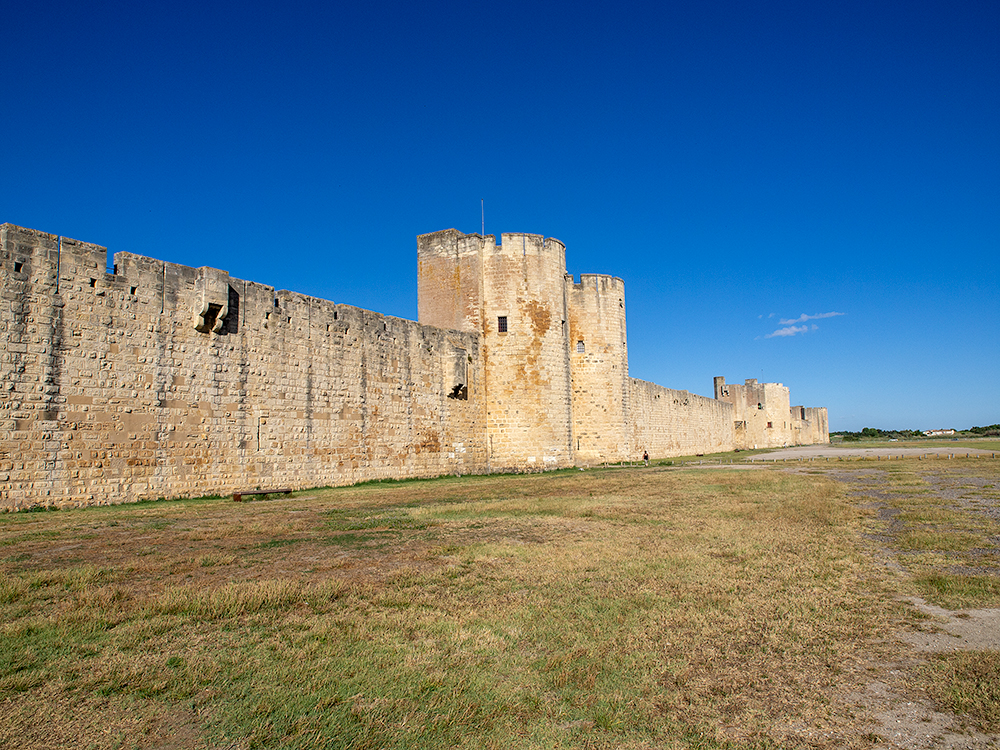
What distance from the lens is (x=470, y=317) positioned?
23.1 meters

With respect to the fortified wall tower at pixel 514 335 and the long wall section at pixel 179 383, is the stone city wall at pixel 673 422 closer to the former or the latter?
the fortified wall tower at pixel 514 335

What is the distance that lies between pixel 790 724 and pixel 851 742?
0.82 feet

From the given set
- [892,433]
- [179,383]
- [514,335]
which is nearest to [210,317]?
[179,383]

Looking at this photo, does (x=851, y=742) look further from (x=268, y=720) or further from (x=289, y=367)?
(x=289, y=367)

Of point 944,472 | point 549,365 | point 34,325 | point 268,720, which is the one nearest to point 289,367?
point 34,325

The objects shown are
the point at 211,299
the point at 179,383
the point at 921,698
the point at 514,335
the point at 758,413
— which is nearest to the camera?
the point at 921,698

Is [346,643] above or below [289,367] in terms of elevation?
below

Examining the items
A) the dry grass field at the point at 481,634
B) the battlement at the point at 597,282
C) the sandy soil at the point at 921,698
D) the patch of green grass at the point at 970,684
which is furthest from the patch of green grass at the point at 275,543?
the battlement at the point at 597,282

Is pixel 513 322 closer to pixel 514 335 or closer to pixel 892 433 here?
pixel 514 335

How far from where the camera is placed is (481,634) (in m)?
3.94

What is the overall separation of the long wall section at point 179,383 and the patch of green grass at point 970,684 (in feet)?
43.2

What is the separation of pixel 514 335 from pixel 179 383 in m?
12.1

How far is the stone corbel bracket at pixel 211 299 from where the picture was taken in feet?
45.8

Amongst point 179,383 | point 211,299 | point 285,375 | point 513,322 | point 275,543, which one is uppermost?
point 513,322
